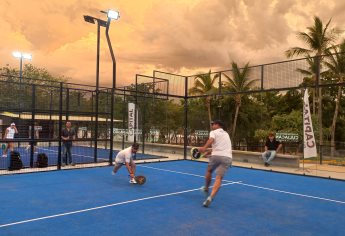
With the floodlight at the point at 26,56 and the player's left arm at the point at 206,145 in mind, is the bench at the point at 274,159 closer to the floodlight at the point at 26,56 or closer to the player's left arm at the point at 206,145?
the player's left arm at the point at 206,145

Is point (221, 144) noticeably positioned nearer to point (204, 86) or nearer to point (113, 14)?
point (113, 14)

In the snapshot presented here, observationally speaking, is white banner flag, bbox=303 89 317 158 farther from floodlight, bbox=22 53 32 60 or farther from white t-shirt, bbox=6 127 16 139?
floodlight, bbox=22 53 32 60

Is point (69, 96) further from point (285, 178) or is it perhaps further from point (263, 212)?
point (263, 212)

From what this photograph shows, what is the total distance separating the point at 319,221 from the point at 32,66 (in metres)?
37.1

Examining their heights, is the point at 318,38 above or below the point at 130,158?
above

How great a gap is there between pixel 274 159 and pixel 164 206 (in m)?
9.03

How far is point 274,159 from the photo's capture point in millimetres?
15031

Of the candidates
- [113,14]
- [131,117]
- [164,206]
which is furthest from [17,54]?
[164,206]

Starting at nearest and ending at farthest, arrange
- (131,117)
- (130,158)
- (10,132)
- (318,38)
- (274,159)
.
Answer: (130,158)
(10,132)
(274,159)
(131,117)
(318,38)

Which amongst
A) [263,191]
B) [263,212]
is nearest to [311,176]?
[263,191]

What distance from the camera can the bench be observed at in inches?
569

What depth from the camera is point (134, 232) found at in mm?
5562

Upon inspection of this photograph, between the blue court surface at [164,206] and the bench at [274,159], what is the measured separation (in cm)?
286

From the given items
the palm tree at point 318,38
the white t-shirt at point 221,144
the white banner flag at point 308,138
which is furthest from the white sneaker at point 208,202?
the palm tree at point 318,38
